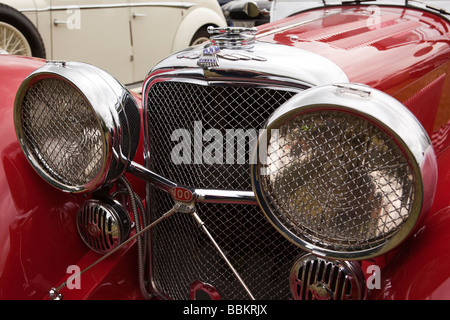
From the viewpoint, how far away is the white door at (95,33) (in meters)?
4.16

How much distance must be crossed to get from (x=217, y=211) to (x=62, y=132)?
0.53 m

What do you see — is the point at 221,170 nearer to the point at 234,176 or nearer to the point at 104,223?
the point at 234,176

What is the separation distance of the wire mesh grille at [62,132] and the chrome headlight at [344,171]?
0.53 m

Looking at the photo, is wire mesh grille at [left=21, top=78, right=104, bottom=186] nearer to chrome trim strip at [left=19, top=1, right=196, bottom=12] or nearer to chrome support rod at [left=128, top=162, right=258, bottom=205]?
chrome support rod at [left=128, top=162, right=258, bottom=205]

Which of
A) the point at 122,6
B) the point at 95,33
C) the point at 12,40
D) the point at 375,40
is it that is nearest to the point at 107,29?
the point at 95,33

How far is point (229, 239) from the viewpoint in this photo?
138 cm

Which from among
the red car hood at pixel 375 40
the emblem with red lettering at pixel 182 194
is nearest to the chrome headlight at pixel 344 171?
the emblem with red lettering at pixel 182 194

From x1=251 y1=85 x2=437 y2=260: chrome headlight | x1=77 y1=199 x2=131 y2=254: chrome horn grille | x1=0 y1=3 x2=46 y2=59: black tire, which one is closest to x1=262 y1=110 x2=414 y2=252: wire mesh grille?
x1=251 y1=85 x2=437 y2=260: chrome headlight

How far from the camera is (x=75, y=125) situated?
129cm

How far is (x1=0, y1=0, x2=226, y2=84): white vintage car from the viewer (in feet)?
13.0

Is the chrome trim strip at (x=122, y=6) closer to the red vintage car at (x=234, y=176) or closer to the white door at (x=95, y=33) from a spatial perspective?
the white door at (x=95, y=33)

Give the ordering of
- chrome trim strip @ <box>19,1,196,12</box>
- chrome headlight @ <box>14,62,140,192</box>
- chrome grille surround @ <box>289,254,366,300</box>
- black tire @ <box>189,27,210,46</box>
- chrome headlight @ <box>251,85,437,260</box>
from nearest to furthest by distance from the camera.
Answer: chrome headlight @ <box>251,85,437,260</box> → chrome grille surround @ <box>289,254,366,300</box> → chrome headlight @ <box>14,62,140,192</box> → chrome trim strip @ <box>19,1,196,12</box> → black tire @ <box>189,27,210,46</box>

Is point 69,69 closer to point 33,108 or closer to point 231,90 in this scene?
point 33,108
